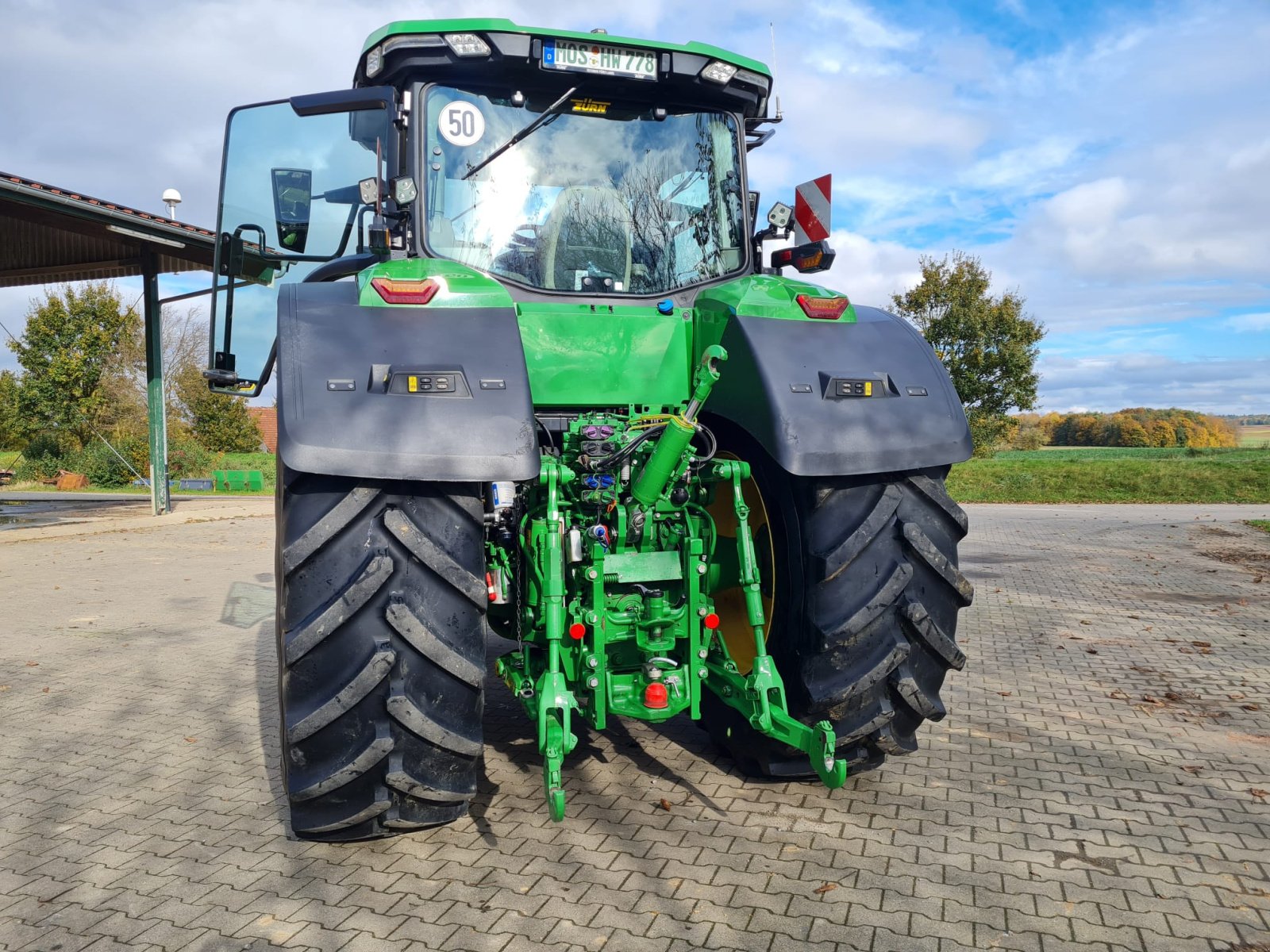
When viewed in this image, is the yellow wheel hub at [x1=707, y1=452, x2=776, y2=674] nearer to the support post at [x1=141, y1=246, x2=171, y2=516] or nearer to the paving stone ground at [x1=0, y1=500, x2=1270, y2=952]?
the paving stone ground at [x1=0, y1=500, x2=1270, y2=952]

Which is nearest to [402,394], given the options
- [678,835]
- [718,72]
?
[678,835]

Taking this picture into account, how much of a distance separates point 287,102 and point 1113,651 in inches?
245

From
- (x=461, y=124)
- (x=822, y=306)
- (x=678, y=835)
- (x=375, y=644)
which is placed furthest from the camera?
(x=461, y=124)

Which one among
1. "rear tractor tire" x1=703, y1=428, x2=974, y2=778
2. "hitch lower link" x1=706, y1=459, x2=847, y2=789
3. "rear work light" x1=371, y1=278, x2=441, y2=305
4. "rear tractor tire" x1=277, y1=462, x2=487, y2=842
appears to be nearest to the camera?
"rear tractor tire" x1=277, y1=462, x2=487, y2=842

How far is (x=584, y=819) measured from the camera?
3.48 metres

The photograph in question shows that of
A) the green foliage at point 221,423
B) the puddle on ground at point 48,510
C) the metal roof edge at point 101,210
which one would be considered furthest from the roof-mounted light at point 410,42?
the green foliage at point 221,423

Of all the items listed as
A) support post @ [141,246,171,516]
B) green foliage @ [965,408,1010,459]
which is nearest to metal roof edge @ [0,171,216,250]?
support post @ [141,246,171,516]

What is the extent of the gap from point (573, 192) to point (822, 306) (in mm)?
1171

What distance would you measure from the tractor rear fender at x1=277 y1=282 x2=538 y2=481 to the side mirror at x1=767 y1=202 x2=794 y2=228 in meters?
1.71

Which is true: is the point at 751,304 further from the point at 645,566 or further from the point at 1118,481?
the point at 1118,481

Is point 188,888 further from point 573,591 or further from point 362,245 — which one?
point 362,245

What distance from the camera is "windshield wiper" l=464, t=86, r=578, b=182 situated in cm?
380

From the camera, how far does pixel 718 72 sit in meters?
3.99

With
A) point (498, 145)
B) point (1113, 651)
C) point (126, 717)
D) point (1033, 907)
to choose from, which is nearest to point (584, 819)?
point (1033, 907)
